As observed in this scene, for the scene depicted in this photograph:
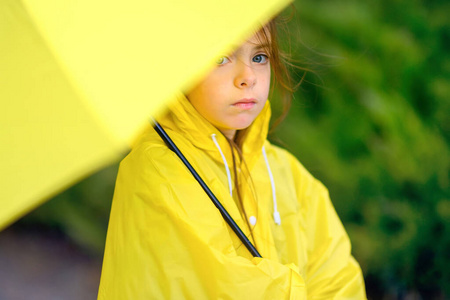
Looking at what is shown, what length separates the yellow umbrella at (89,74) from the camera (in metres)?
1.04

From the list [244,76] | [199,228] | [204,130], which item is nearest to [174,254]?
[199,228]

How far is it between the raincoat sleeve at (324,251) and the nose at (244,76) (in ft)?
1.82

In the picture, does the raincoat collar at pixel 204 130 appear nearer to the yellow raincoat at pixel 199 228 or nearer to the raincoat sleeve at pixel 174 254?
the yellow raincoat at pixel 199 228

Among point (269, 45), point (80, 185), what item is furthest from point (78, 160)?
point (80, 185)

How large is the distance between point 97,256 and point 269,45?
261cm

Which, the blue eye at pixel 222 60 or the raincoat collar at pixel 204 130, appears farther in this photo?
the raincoat collar at pixel 204 130

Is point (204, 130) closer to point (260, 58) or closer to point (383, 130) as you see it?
point (260, 58)

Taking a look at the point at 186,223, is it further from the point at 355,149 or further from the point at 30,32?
the point at 355,149

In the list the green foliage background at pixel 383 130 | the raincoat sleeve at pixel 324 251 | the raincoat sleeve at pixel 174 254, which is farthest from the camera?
the green foliage background at pixel 383 130

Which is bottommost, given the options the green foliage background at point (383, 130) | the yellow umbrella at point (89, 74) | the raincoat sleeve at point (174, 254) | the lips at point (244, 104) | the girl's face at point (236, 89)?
the green foliage background at point (383, 130)

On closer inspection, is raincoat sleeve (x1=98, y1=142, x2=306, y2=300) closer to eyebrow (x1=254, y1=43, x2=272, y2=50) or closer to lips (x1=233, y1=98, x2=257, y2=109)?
lips (x1=233, y1=98, x2=257, y2=109)

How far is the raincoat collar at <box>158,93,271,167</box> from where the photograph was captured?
5.53ft

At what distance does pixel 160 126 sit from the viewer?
5.41 ft

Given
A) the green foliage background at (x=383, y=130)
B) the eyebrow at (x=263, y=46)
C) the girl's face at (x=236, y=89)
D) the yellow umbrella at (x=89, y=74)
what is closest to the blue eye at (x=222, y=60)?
the girl's face at (x=236, y=89)
